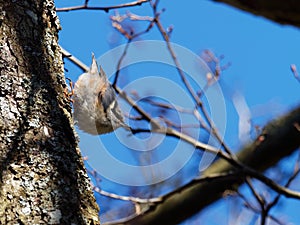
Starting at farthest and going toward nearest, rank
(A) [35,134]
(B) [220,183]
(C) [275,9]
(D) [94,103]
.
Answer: (B) [220,183] → (D) [94,103] → (A) [35,134] → (C) [275,9]

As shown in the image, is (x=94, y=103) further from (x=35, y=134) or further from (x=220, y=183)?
(x=35, y=134)

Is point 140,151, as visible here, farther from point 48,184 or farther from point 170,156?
point 48,184

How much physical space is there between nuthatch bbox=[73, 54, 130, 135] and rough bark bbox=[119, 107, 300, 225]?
39 centimetres

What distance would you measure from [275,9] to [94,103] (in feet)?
4.32

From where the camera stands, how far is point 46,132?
45.3 inches

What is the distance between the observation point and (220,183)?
7.89 ft

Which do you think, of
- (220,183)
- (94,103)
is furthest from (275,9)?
(220,183)

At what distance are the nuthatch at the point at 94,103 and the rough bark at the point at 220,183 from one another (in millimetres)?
390

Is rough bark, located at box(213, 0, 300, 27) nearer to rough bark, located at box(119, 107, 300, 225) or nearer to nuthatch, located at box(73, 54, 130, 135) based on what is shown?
nuthatch, located at box(73, 54, 130, 135)

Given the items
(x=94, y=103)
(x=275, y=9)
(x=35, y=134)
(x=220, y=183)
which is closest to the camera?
(x=275, y=9)

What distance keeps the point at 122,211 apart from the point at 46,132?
6.55 feet

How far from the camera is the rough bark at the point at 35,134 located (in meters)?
1.04

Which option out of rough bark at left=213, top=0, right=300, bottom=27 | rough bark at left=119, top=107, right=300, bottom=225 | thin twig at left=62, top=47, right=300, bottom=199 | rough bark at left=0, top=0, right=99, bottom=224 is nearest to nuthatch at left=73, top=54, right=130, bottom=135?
thin twig at left=62, top=47, right=300, bottom=199

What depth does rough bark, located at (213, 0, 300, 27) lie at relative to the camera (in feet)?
2.31
